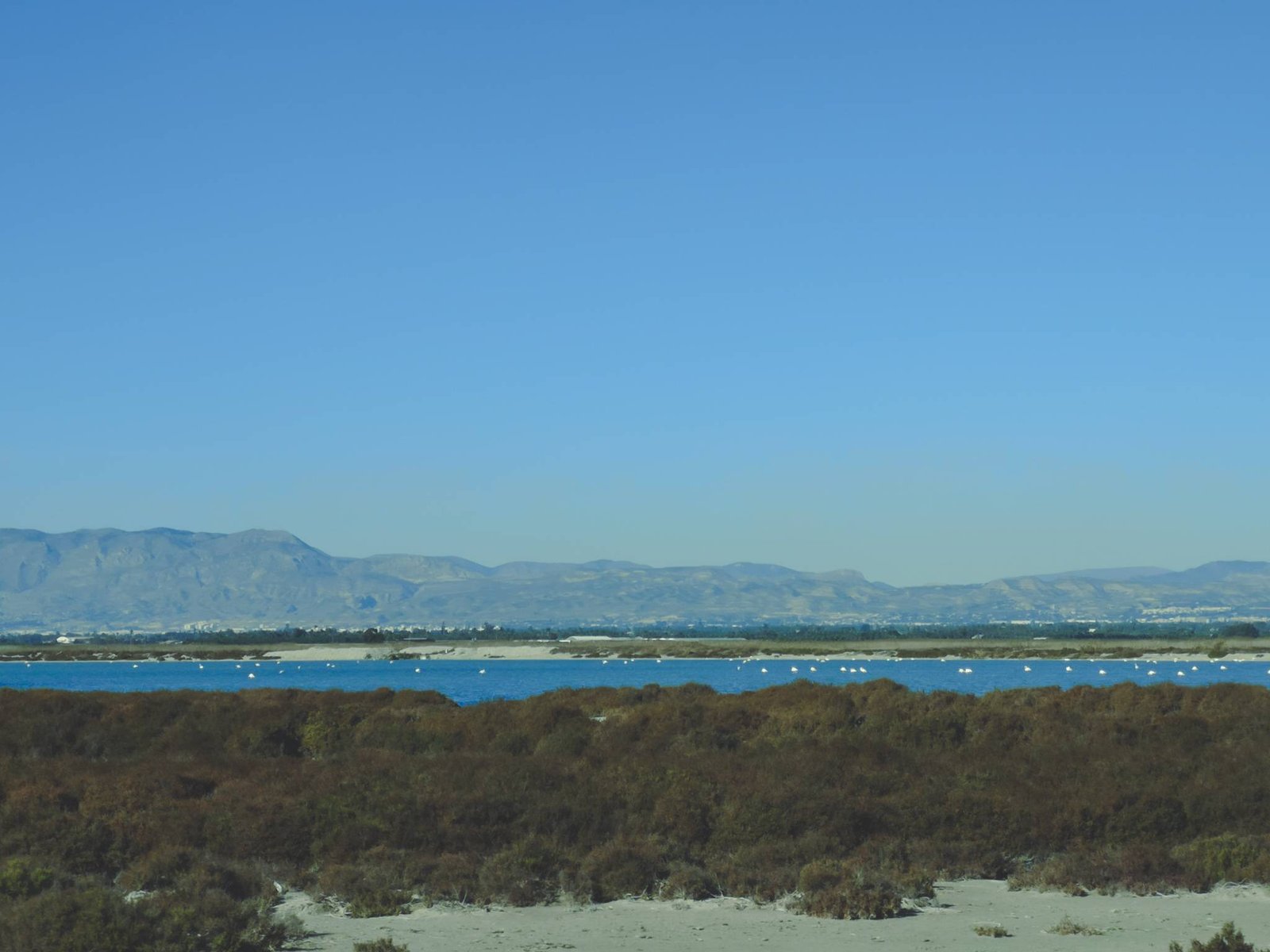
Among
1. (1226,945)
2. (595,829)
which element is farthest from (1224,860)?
(595,829)

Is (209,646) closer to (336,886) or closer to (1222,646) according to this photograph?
(1222,646)

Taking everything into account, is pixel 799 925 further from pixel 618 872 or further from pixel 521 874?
pixel 521 874

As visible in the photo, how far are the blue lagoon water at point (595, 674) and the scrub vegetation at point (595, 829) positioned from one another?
44.3m

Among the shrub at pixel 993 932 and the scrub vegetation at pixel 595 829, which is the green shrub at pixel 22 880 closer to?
the scrub vegetation at pixel 595 829

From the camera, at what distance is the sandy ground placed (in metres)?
14.1

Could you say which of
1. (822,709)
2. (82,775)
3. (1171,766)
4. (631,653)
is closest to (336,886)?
(82,775)

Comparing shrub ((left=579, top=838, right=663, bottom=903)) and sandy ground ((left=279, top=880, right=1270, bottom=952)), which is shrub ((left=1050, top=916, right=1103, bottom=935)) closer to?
sandy ground ((left=279, top=880, right=1270, bottom=952))

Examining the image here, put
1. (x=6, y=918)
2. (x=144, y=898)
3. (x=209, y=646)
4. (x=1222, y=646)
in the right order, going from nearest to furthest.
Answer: (x=6, y=918) < (x=144, y=898) < (x=1222, y=646) < (x=209, y=646)

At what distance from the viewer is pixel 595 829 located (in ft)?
60.4

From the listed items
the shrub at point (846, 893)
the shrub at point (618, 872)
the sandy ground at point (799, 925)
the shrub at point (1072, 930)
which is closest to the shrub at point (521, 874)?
the sandy ground at point (799, 925)

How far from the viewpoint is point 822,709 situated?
3209 cm

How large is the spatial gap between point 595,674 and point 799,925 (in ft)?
283

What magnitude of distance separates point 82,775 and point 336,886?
587cm

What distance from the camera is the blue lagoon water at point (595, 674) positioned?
81.3 m
